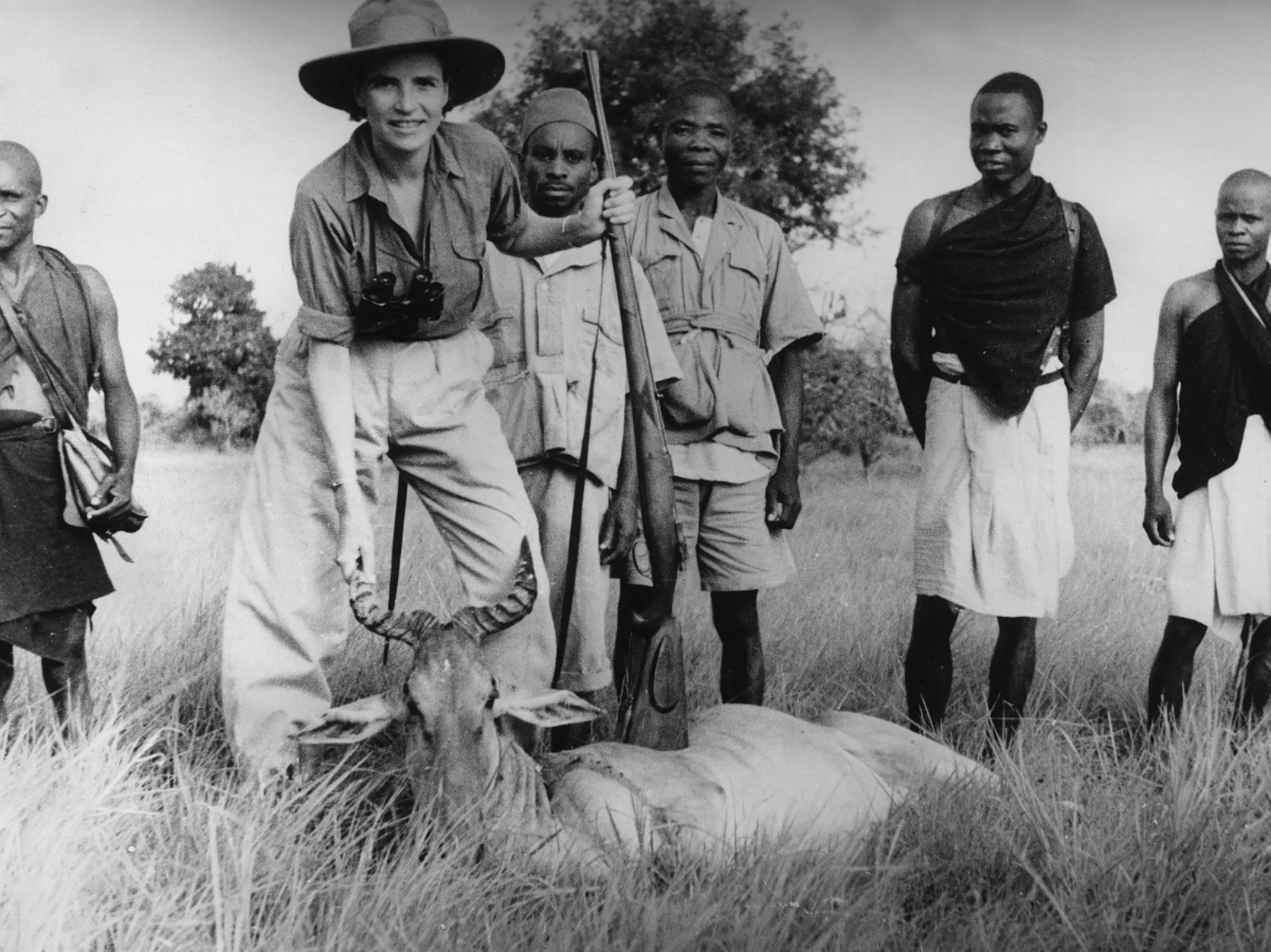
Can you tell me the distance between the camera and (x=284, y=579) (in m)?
4.36

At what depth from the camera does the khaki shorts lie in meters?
5.34

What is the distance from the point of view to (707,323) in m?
5.43

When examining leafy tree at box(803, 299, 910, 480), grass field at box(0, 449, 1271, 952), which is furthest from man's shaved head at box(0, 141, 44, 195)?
leafy tree at box(803, 299, 910, 480)

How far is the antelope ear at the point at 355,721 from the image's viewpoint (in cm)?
374

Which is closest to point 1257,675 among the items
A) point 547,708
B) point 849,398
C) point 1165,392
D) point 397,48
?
point 1165,392

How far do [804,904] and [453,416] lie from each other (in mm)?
1894

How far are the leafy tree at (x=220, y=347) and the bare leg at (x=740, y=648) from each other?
4219 mm

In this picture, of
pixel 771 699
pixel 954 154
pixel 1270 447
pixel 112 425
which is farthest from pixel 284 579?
pixel 954 154

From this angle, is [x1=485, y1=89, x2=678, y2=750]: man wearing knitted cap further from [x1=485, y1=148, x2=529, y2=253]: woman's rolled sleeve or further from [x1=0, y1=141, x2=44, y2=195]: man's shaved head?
[x1=0, y1=141, x2=44, y2=195]: man's shaved head

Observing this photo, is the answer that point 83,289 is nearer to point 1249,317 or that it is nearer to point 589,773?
point 589,773

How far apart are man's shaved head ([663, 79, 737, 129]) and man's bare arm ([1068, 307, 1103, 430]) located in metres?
1.66

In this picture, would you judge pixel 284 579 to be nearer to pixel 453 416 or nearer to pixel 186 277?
pixel 453 416

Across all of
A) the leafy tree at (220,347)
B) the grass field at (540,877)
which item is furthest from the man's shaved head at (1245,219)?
the leafy tree at (220,347)

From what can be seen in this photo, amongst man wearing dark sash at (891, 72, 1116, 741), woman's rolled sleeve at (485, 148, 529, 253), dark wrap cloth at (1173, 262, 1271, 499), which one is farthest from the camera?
dark wrap cloth at (1173, 262, 1271, 499)
